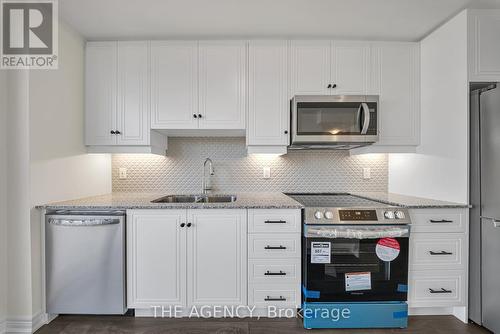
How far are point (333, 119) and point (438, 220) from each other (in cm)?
113

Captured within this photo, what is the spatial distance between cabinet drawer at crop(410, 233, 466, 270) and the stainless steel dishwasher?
224 cm

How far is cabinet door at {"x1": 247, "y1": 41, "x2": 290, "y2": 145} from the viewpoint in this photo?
2543 millimetres

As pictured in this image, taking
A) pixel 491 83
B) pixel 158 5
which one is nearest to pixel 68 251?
pixel 158 5

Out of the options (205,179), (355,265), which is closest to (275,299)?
(355,265)

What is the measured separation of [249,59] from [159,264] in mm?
1896

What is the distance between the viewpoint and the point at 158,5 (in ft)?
6.76

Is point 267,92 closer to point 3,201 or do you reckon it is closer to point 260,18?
point 260,18

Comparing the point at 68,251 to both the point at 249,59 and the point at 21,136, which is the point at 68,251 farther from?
the point at 249,59

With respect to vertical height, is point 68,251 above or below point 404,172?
below

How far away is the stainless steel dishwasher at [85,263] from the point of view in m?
2.11

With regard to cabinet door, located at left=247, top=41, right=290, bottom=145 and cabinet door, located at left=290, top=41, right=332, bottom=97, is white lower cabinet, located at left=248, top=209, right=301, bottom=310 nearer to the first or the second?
cabinet door, located at left=247, top=41, right=290, bottom=145

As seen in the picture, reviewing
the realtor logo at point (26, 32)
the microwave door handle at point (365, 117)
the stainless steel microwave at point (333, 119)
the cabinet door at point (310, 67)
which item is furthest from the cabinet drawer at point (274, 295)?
the realtor logo at point (26, 32)

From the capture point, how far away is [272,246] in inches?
85.2

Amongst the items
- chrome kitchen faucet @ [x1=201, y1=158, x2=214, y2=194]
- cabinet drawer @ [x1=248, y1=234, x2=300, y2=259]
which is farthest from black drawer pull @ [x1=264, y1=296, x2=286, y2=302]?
chrome kitchen faucet @ [x1=201, y1=158, x2=214, y2=194]
